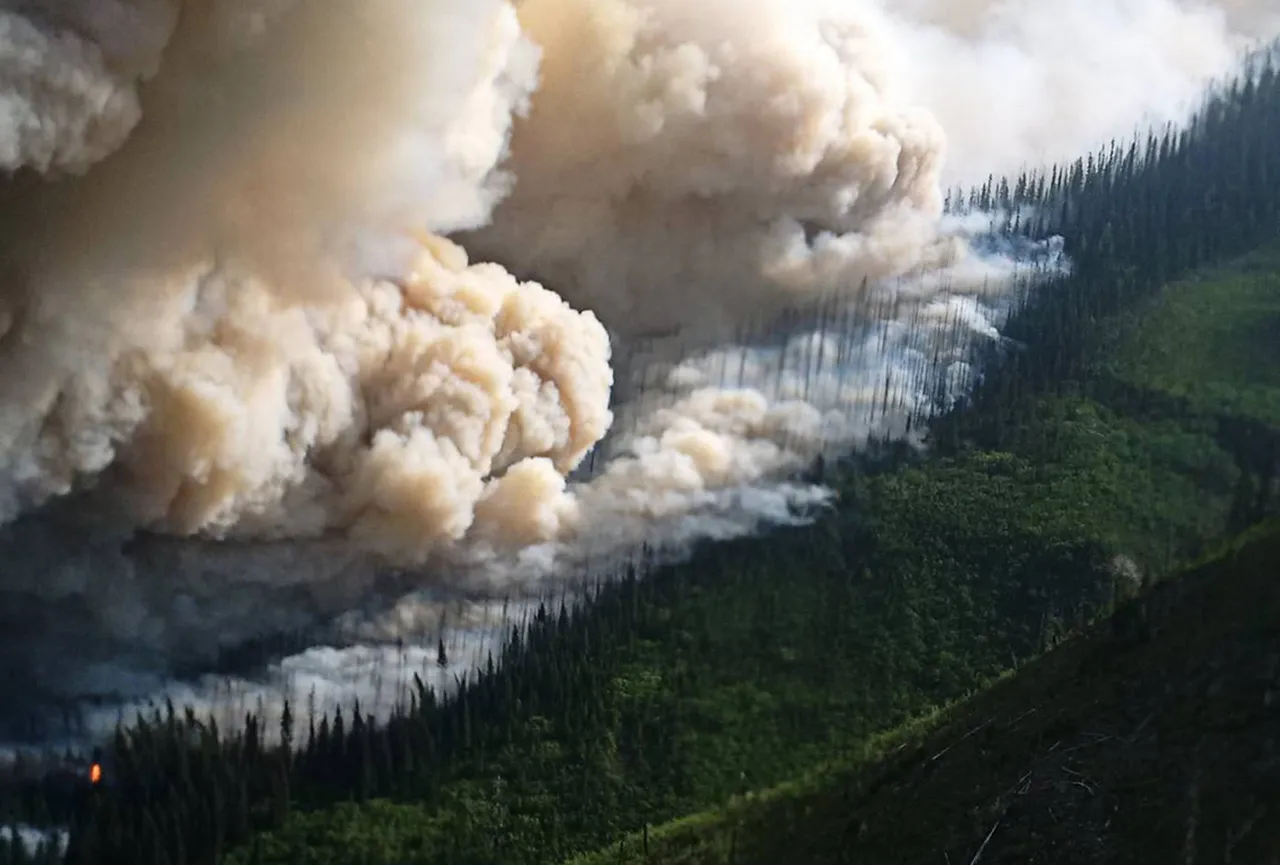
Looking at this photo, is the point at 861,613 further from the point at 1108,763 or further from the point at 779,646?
the point at 1108,763

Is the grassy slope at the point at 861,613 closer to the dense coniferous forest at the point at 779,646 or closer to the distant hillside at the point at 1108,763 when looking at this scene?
the dense coniferous forest at the point at 779,646

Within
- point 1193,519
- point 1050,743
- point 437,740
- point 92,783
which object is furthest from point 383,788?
point 1193,519

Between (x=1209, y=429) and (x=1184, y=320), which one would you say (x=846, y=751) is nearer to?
(x=1209, y=429)

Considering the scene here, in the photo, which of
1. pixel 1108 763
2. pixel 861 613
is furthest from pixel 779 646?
pixel 1108 763

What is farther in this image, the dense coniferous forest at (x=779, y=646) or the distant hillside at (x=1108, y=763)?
the dense coniferous forest at (x=779, y=646)

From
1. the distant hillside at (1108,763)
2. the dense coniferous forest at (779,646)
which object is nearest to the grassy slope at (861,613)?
the dense coniferous forest at (779,646)

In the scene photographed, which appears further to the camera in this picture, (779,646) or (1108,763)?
(779,646)
